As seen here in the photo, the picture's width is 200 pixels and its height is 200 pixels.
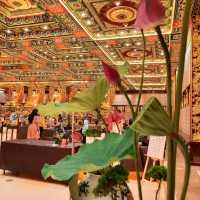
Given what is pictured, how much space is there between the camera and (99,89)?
787 mm

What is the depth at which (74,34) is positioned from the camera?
1011 centimetres

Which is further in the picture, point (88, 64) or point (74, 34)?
point (88, 64)

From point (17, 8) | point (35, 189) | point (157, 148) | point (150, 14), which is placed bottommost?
point (35, 189)

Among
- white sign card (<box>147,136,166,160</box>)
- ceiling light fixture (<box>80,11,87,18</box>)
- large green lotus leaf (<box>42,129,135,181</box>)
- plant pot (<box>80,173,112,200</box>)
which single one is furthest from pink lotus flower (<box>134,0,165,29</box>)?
ceiling light fixture (<box>80,11,87,18</box>)

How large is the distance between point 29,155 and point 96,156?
6346mm

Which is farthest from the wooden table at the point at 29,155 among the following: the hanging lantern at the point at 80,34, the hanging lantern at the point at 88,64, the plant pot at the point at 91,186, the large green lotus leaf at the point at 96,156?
the hanging lantern at the point at 88,64

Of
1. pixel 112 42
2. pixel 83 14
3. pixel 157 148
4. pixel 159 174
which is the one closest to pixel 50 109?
pixel 159 174

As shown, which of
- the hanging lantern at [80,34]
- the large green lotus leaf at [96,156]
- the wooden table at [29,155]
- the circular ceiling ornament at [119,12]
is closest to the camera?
the large green lotus leaf at [96,156]

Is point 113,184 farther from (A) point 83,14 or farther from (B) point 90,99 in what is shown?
(A) point 83,14

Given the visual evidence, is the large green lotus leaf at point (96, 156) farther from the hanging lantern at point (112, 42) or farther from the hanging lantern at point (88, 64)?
the hanging lantern at point (88, 64)

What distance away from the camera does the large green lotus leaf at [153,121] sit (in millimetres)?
476

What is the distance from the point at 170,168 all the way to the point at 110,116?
0.59 metres

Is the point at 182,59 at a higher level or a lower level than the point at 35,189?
higher

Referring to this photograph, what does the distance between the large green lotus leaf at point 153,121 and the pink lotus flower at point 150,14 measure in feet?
0.45
